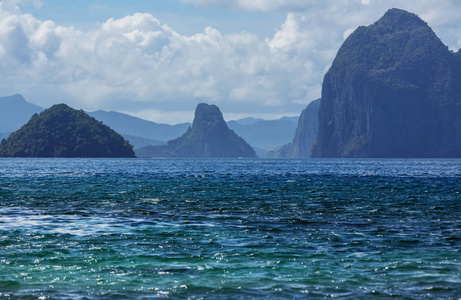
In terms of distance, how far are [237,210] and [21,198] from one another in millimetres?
20300

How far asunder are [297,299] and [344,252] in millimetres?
7242

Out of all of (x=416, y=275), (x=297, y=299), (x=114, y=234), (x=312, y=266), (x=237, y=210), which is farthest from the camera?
(x=237, y=210)

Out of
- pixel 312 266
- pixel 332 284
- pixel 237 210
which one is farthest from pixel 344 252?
pixel 237 210

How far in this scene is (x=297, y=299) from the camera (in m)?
15.1

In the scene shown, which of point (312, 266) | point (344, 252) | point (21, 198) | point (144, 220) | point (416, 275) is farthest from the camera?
point (21, 198)

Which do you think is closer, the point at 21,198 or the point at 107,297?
the point at 107,297

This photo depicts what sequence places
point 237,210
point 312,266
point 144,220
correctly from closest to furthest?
point 312,266, point 144,220, point 237,210

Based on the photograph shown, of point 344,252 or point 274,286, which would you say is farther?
point 344,252

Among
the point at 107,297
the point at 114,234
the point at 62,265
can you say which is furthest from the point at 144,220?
the point at 107,297

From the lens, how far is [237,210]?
38.3 metres

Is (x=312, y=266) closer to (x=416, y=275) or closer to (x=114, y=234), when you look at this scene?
(x=416, y=275)

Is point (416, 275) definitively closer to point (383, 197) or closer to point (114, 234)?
point (114, 234)

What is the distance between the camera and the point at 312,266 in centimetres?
1930

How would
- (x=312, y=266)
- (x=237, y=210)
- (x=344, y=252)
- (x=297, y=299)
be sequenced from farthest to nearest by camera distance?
(x=237, y=210), (x=344, y=252), (x=312, y=266), (x=297, y=299)
